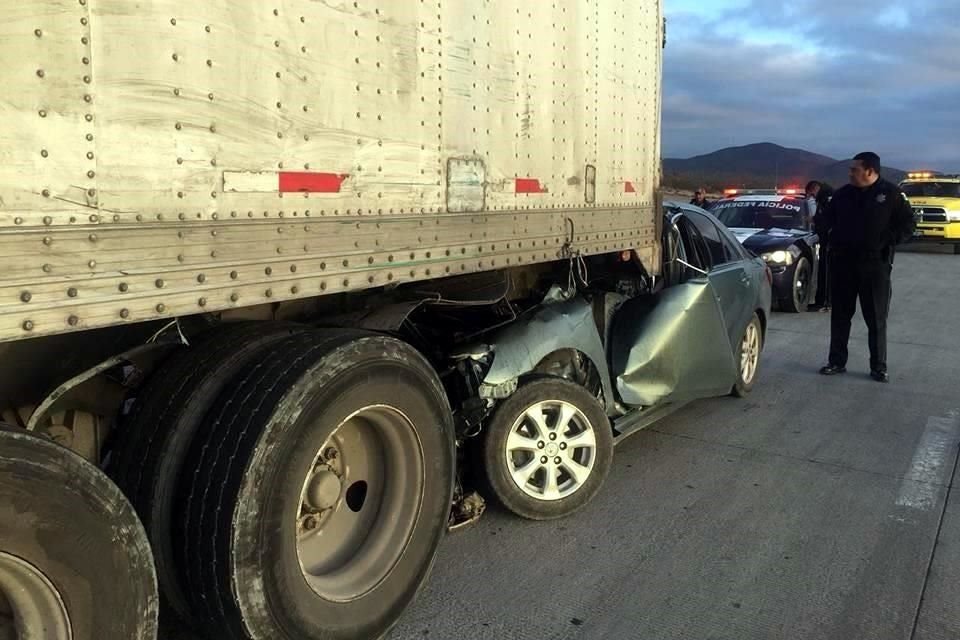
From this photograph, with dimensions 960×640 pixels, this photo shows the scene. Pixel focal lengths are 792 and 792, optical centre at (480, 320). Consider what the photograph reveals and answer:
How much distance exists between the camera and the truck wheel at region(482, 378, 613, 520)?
4035mm

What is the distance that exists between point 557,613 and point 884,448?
3303 mm

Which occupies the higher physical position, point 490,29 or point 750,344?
point 490,29

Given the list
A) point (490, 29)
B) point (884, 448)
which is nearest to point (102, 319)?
point (490, 29)

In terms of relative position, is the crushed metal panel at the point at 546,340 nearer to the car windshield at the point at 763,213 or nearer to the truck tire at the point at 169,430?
the truck tire at the point at 169,430

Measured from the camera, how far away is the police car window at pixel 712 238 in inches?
247

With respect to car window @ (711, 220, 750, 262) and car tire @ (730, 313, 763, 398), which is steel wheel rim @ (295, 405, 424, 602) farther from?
car window @ (711, 220, 750, 262)

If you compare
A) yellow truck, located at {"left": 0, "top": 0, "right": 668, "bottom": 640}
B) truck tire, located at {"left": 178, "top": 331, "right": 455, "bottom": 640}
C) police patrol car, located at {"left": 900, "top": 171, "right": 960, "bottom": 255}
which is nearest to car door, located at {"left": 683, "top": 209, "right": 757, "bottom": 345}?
yellow truck, located at {"left": 0, "top": 0, "right": 668, "bottom": 640}

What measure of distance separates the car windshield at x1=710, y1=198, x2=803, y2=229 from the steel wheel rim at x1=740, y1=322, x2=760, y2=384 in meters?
6.60

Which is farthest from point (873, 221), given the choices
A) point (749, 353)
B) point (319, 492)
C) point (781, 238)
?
point (319, 492)

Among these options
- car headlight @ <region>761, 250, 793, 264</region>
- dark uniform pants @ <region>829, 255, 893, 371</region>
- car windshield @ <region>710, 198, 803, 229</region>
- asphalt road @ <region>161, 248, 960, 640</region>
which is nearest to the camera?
asphalt road @ <region>161, 248, 960, 640</region>

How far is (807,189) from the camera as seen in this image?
41.1 ft

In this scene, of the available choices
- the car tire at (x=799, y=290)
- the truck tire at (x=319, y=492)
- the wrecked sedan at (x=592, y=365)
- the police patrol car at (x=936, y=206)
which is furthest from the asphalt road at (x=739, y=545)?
the police patrol car at (x=936, y=206)

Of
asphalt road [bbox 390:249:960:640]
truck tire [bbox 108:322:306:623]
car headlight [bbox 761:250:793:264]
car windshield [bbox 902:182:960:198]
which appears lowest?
asphalt road [bbox 390:249:960:640]

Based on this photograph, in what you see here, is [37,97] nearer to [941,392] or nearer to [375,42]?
[375,42]
